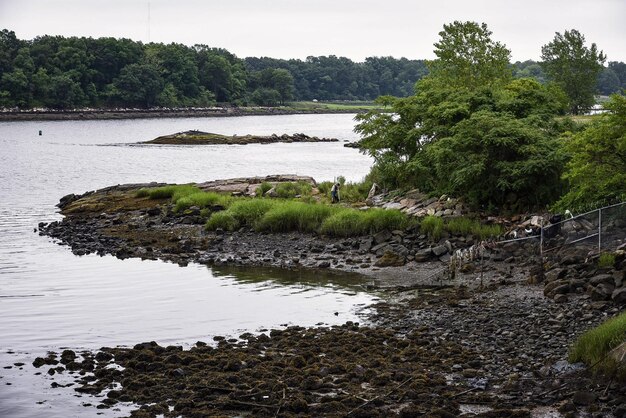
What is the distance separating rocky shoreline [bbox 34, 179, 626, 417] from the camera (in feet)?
60.1

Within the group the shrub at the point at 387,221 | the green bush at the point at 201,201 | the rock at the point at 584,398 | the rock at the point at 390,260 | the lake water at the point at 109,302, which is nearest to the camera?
the rock at the point at 584,398

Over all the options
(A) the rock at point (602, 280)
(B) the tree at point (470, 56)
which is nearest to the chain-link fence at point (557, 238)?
(A) the rock at point (602, 280)

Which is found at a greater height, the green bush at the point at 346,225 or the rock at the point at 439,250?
the green bush at the point at 346,225

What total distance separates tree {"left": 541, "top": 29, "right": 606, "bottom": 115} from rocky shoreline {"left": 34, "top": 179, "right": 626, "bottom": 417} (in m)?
82.3

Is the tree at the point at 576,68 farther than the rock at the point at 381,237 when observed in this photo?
Yes

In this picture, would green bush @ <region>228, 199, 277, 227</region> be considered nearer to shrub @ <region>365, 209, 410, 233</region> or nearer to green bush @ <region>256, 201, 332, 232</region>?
green bush @ <region>256, 201, 332, 232</region>

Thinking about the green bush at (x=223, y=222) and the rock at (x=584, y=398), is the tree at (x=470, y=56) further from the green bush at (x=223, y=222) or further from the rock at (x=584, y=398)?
the rock at (x=584, y=398)

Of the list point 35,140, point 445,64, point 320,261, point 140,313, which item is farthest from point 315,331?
point 35,140

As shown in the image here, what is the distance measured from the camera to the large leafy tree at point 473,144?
126 ft

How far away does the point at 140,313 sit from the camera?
94.6 ft

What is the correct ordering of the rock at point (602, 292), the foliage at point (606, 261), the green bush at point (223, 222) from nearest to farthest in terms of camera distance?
the rock at point (602, 292) < the foliage at point (606, 261) < the green bush at point (223, 222)

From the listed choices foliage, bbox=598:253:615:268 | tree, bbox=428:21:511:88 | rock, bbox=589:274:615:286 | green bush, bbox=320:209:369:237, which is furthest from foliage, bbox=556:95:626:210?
tree, bbox=428:21:511:88

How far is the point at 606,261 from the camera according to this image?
2872cm

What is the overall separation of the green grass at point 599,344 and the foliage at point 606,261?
26.7 feet
